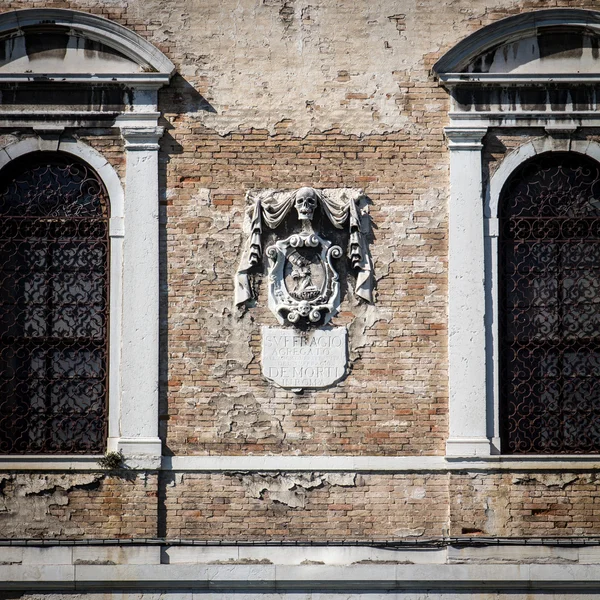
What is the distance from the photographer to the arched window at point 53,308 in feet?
30.1

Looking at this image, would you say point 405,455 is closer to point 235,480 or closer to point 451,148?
point 235,480

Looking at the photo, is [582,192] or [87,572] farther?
[582,192]

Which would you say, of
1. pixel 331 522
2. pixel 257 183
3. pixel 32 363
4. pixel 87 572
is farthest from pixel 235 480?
pixel 257 183

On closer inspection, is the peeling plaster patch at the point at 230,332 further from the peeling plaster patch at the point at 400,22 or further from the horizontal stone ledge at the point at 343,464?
the peeling plaster patch at the point at 400,22

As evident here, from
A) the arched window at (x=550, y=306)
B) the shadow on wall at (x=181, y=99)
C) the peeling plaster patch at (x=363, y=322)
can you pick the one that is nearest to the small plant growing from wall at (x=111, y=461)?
the peeling plaster patch at (x=363, y=322)

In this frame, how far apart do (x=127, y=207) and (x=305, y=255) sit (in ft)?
5.81

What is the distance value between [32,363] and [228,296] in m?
1.99

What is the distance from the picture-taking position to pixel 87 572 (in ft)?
28.9

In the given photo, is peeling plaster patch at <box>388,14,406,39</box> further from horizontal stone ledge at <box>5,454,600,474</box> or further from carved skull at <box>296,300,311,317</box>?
horizontal stone ledge at <box>5,454,600,474</box>

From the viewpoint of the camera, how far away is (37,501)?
29.7ft

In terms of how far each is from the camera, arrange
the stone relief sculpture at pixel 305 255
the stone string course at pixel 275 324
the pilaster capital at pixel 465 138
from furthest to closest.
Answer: the pilaster capital at pixel 465 138 → the stone relief sculpture at pixel 305 255 → the stone string course at pixel 275 324

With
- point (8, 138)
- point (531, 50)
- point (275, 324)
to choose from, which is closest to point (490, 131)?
point (531, 50)

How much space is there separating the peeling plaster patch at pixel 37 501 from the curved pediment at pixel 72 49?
383cm

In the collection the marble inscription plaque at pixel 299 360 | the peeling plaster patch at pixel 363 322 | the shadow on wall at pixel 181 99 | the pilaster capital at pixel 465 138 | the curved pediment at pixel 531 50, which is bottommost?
the marble inscription plaque at pixel 299 360
